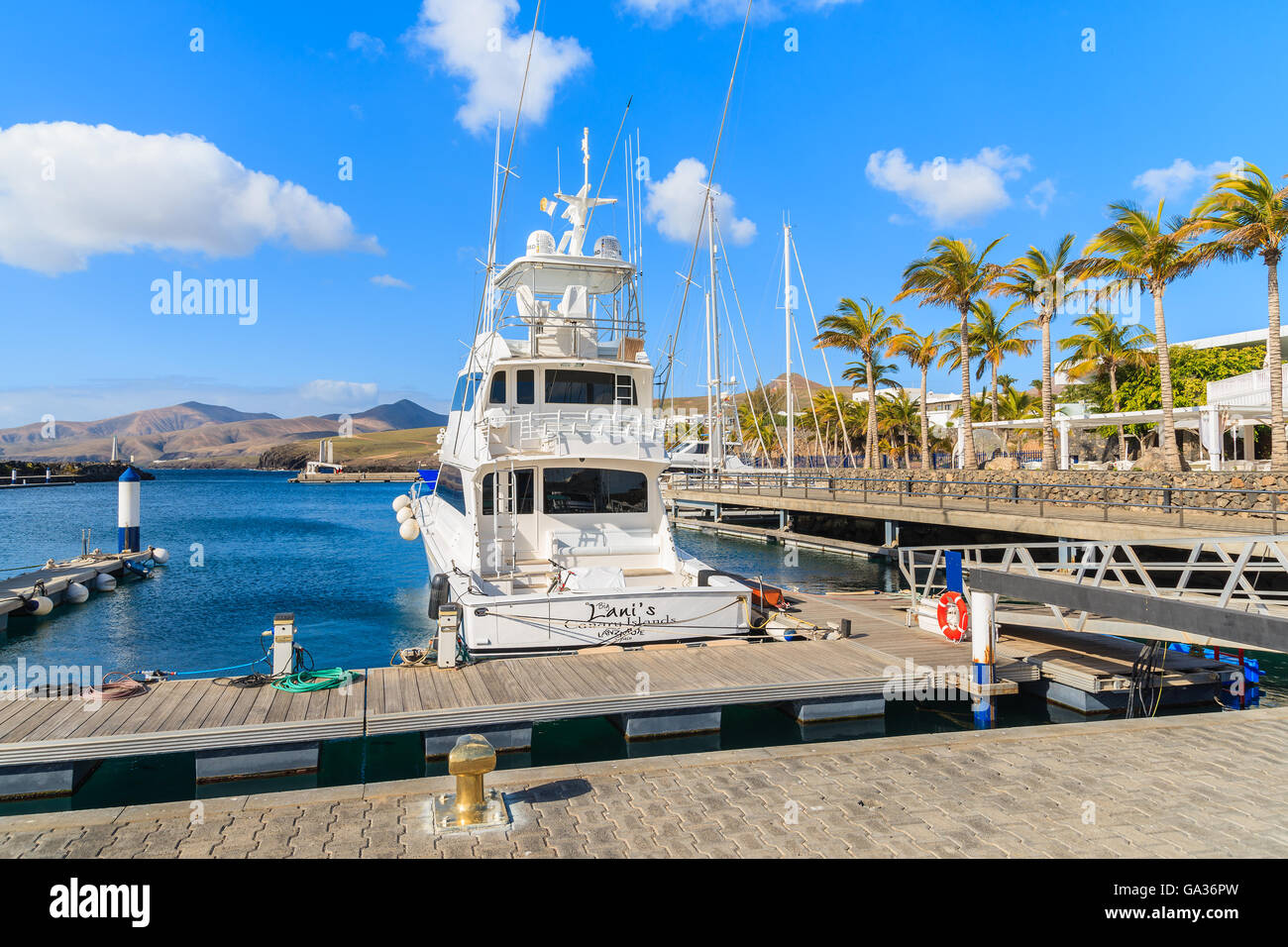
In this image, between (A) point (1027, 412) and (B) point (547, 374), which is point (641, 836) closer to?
(B) point (547, 374)

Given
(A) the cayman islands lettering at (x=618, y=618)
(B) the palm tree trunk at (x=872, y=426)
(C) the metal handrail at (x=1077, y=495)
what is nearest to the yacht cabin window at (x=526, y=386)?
(A) the cayman islands lettering at (x=618, y=618)

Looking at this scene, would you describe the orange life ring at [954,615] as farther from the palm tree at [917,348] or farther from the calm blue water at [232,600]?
the palm tree at [917,348]

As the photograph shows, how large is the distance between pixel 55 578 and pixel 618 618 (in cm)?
2025

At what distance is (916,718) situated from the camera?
11.0m

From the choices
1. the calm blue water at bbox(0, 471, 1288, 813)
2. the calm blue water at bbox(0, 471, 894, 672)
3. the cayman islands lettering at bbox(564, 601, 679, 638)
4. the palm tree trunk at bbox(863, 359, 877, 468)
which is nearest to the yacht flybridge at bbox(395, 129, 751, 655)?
the cayman islands lettering at bbox(564, 601, 679, 638)

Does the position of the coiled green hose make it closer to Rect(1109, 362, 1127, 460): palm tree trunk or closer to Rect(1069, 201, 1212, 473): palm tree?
Rect(1069, 201, 1212, 473): palm tree

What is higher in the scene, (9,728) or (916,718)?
(9,728)

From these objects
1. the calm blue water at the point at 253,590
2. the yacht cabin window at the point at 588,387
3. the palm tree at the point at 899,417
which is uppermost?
the palm tree at the point at 899,417

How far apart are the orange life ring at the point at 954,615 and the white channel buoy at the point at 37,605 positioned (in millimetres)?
22040

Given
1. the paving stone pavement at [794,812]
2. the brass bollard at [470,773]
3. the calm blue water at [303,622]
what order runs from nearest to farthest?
1. the paving stone pavement at [794,812]
2. the brass bollard at [470,773]
3. the calm blue water at [303,622]

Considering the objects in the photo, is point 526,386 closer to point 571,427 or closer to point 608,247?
point 571,427

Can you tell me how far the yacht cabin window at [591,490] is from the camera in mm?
14422
